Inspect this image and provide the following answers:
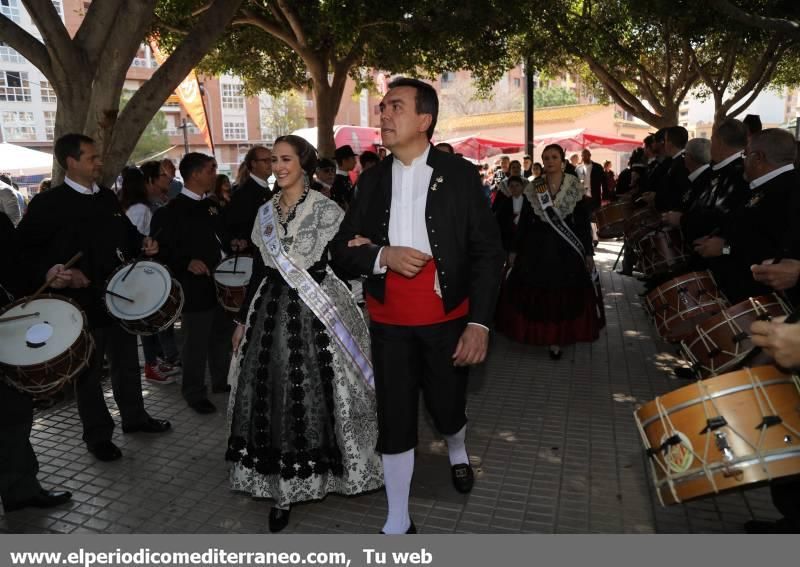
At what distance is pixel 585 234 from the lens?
6.49 m

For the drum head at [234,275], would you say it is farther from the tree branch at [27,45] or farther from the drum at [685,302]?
the drum at [685,302]

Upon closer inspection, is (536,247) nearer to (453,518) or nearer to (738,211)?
(738,211)

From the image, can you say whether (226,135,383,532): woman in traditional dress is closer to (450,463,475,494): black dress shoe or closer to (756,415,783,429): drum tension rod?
(450,463,475,494): black dress shoe

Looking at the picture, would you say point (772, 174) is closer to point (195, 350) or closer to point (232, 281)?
point (232, 281)

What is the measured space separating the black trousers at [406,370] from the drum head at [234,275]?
2314mm

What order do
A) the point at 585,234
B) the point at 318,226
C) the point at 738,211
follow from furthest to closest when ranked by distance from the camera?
the point at 585,234 < the point at 738,211 < the point at 318,226

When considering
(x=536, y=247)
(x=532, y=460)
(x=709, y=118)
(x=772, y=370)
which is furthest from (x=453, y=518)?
(x=709, y=118)

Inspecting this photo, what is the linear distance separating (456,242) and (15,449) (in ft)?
9.30

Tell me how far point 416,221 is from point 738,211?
242 cm

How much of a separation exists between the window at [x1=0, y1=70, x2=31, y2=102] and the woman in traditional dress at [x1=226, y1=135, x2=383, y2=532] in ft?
179

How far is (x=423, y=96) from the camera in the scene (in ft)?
10.5

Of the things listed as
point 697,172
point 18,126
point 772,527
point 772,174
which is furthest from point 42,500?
point 18,126

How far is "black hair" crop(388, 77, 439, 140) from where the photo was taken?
3178 mm

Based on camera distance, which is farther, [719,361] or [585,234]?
[585,234]
